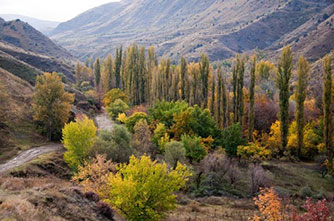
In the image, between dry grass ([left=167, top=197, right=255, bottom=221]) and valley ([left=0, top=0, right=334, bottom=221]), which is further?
dry grass ([left=167, top=197, right=255, bottom=221])

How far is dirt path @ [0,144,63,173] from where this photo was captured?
104ft

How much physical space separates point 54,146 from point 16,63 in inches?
1497

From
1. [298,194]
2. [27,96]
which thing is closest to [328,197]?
[298,194]

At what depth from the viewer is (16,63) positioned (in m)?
70.4

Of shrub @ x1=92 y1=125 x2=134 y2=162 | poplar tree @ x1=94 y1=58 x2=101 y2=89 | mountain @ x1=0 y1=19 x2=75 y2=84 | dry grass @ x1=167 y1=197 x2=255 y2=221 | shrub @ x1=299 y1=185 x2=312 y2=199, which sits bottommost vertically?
shrub @ x1=299 y1=185 x2=312 y2=199

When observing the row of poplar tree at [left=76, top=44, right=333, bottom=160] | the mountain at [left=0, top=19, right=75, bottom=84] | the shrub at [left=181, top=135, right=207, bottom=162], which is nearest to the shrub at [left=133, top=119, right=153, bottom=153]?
the shrub at [left=181, top=135, right=207, bottom=162]

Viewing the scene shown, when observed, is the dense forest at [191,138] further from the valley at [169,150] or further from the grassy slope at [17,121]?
the grassy slope at [17,121]

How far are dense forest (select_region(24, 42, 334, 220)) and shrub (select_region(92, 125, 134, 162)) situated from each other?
12cm

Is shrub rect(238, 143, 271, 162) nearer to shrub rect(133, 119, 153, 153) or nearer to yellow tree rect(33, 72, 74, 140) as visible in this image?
shrub rect(133, 119, 153, 153)

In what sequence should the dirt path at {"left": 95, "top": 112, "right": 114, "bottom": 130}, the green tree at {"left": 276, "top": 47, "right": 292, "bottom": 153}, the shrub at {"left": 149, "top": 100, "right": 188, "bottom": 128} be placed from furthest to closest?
the dirt path at {"left": 95, "top": 112, "right": 114, "bottom": 130} < the shrub at {"left": 149, "top": 100, "right": 188, "bottom": 128} < the green tree at {"left": 276, "top": 47, "right": 292, "bottom": 153}

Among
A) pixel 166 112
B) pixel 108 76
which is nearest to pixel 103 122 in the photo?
pixel 166 112

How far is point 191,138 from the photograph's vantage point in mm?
41812

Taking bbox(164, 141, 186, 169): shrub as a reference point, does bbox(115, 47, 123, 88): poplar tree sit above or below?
above

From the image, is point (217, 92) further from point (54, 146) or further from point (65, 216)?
point (65, 216)
